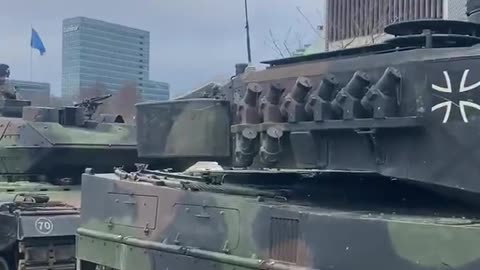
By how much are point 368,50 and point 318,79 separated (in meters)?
0.34

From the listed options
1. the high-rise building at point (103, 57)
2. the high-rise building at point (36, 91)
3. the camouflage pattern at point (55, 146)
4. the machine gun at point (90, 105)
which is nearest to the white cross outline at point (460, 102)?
the camouflage pattern at point (55, 146)

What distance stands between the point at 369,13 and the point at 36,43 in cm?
1022

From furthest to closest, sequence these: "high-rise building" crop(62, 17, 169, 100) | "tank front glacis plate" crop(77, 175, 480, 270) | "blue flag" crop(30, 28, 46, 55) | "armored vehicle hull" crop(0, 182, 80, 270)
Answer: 1. "high-rise building" crop(62, 17, 169, 100)
2. "blue flag" crop(30, 28, 46, 55)
3. "armored vehicle hull" crop(0, 182, 80, 270)
4. "tank front glacis plate" crop(77, 175, 480, 270)

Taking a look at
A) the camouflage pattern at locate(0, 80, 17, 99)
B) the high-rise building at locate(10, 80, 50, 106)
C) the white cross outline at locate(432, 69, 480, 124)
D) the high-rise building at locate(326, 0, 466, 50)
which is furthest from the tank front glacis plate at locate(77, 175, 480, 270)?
the high-rise building at locate(326, 0, 466, 50)

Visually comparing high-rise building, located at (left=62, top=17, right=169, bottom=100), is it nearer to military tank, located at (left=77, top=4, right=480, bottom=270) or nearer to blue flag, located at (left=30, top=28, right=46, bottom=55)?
blue flag, located at (left=30, top=28, right=46, bottom=55)

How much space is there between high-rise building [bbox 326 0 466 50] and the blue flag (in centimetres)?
867

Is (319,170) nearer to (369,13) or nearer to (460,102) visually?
(460,102)

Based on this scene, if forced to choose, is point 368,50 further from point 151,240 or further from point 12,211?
point 12,211

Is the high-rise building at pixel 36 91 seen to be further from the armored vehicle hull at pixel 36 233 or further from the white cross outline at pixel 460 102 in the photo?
the white cross outline at pixel 460 102

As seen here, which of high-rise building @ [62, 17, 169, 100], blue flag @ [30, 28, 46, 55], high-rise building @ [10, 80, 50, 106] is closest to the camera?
high-rise building @ [10, 80, 50, 106]

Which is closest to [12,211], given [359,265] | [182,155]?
[182,155]

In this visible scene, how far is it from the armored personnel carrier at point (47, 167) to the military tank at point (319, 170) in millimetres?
2421

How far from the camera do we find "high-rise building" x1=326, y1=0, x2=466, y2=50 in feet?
89.5

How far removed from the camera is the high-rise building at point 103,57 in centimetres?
4112
